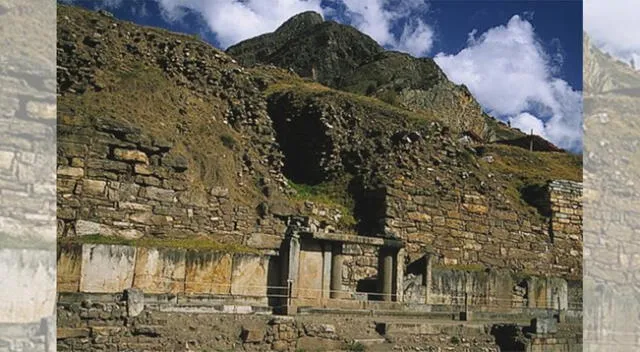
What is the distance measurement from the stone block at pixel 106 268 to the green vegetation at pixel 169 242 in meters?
0.34

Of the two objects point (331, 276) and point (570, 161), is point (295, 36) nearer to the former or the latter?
point (570, 161)

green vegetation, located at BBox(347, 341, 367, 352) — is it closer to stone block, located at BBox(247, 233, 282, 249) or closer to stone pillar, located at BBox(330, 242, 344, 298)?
stone pillar, located at BBox(330, 242, 344, 298)

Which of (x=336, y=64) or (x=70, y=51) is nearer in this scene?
(x=70, y=51)

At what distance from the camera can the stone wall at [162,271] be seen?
13.2 metres

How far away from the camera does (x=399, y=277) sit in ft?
55.5

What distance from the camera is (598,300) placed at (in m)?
19.7

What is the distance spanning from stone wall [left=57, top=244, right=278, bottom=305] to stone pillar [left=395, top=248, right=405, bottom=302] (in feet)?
9.01

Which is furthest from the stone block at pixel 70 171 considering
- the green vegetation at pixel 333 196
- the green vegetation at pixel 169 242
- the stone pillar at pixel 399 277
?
the stone pillar at pixel 399 277

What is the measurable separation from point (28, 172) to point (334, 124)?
873 cm

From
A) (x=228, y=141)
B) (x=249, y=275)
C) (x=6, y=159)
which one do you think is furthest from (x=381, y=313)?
(x=6, y=159)

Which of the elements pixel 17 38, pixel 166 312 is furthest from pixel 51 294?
pixel 17 38

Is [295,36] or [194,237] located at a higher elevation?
[295,36]

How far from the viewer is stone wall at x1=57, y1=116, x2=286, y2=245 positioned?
1502cm

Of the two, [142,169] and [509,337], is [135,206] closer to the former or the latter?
[142,169]
